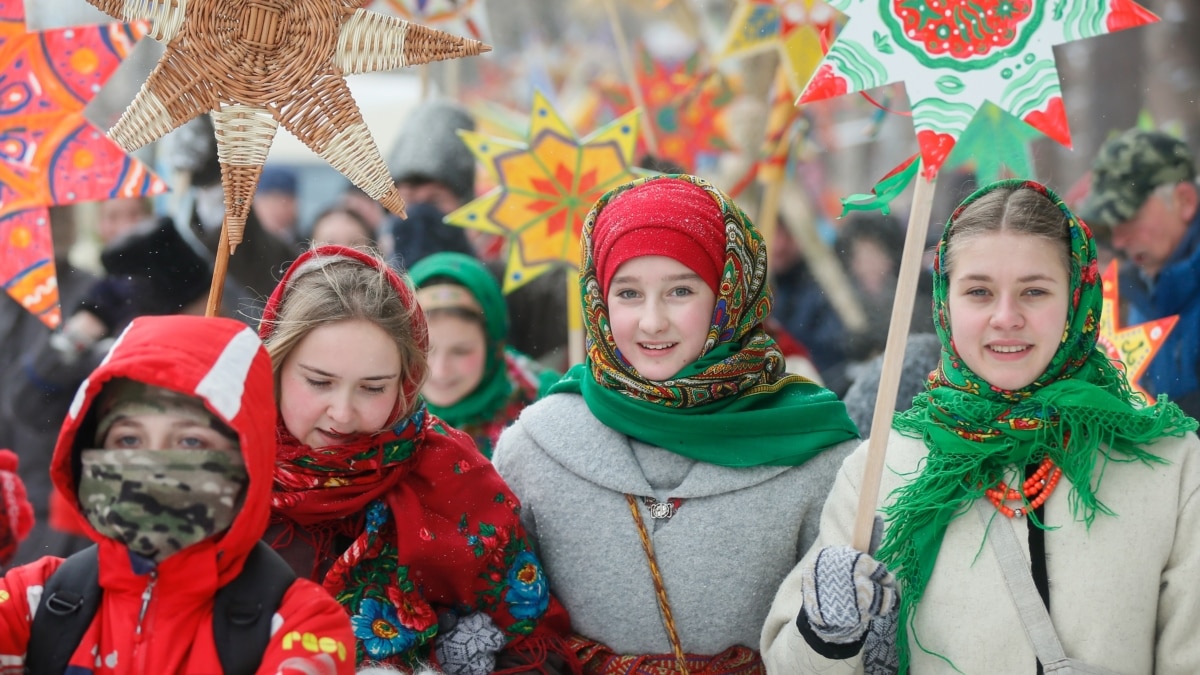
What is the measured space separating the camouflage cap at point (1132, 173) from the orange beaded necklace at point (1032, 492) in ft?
9.66

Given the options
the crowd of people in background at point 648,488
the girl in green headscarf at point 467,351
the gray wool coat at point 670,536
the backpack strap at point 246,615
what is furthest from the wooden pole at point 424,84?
the backpack strap at point 246,615

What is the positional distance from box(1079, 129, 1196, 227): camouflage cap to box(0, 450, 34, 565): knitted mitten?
13.5 ft

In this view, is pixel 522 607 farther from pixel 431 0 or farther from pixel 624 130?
pixel 431 0

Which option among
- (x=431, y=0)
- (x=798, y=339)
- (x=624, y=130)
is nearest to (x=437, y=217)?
(x=431, y=0)

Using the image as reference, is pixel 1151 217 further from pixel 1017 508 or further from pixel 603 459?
pixel 603 459

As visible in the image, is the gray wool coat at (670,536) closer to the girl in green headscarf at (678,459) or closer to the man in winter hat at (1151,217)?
the girl in green headscarf at (678,459)

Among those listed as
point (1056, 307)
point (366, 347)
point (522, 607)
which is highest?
point (1056, 307)

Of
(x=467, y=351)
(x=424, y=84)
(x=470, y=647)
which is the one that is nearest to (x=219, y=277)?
(x=470, y=647)

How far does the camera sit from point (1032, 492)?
2.62 meters

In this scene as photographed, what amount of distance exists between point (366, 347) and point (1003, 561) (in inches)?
54.8

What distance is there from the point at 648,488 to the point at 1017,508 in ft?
2.69

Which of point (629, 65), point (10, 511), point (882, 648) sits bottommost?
point (10, 511)

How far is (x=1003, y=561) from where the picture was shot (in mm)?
2574

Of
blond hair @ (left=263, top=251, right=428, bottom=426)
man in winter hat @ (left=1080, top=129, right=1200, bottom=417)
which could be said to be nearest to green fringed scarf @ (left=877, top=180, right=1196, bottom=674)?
blond hair @ (left=263, top=251, right=428, bottom=426)
